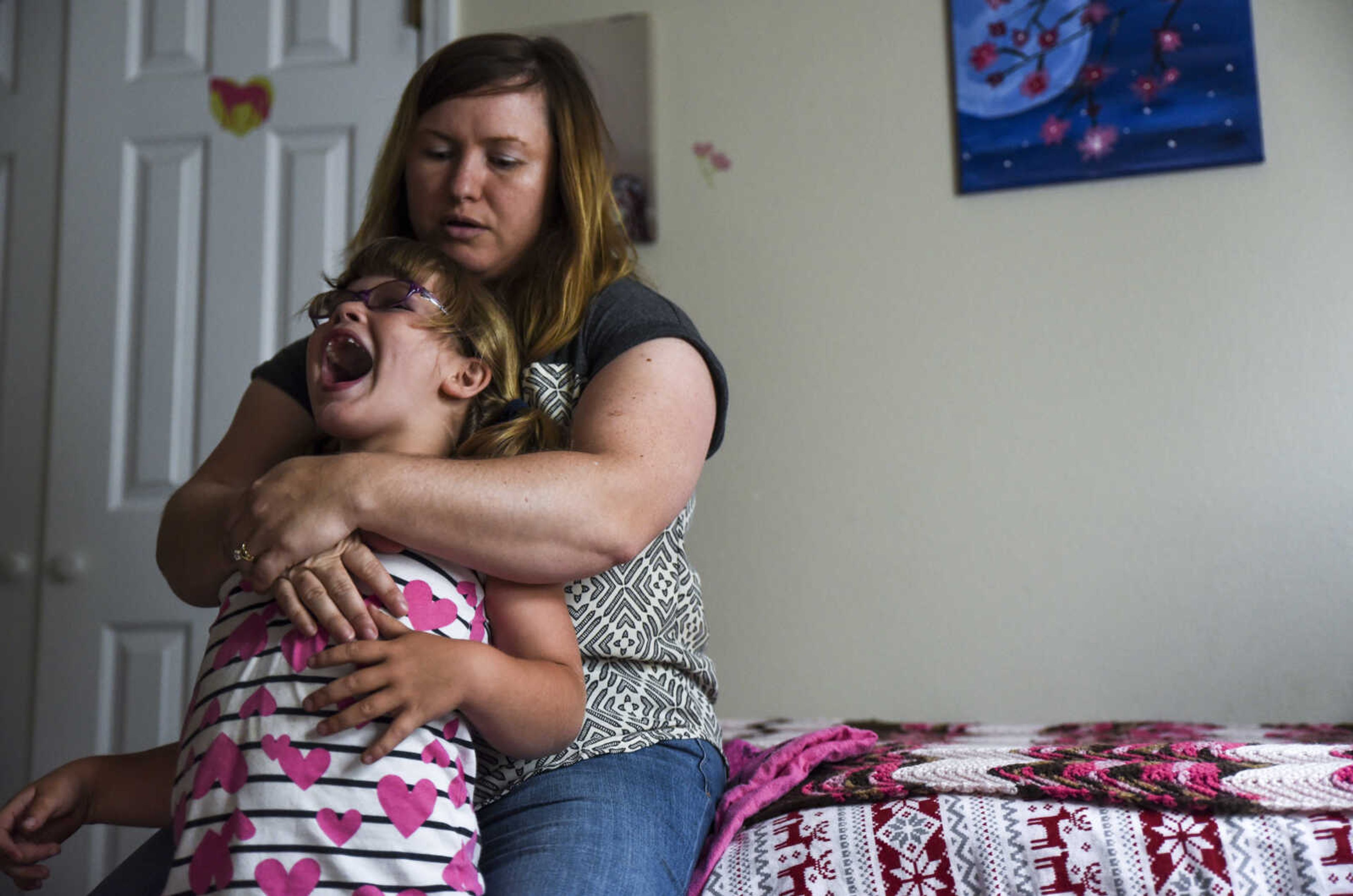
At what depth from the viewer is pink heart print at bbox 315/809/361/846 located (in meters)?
0.78

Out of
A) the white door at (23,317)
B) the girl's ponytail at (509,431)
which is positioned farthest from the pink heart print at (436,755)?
the white door at (23,317)

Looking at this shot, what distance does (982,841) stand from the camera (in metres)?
0.96

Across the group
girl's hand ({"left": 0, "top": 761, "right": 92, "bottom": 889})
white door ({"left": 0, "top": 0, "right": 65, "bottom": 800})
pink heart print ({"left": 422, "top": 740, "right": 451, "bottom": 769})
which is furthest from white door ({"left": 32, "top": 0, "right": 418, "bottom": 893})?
pink heart print ({"left": 422, "top": 740, "right": 451, "bottom": 769})

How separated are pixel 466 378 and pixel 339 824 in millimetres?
433

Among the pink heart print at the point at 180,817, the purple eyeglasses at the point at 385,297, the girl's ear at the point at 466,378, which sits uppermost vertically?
the purple eyeglasses at the point at 385,297

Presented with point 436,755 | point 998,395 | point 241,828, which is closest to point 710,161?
point 998,395

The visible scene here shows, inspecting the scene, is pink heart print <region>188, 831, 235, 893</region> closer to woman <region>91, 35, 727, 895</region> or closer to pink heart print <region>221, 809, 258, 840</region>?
pink heart print <region>221, 809, 258, 840</region>

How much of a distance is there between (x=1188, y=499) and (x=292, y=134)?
6.30 feet

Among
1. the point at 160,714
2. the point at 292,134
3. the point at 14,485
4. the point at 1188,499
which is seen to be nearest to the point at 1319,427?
the point at 1188,499

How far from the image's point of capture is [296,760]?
80cm

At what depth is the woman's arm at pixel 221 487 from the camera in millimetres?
1070

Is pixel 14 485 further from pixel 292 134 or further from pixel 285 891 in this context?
pixel 285 891

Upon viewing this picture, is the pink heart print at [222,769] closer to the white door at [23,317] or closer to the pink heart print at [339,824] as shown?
the pink heart print at [339,824]

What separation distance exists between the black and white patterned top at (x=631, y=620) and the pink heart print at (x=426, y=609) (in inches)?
6.1
